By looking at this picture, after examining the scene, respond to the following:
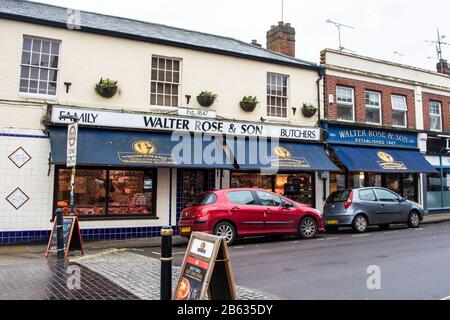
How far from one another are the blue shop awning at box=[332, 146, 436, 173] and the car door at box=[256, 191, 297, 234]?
5.51m

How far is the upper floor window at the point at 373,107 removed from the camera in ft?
63.0

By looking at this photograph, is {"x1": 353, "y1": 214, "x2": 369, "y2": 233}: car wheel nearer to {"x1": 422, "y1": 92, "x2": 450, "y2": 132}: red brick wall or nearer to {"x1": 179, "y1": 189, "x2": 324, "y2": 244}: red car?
{"x1": 179, "y1": 189, "x2": 324, "y2": 244}: red car

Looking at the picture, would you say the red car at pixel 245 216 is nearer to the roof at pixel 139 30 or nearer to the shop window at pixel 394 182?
the roof at pixel 139 30

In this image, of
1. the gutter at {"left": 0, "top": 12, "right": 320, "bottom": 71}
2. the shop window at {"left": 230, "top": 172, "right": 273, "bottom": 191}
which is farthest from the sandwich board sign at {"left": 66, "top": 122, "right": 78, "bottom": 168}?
the shop window at {"left": 230, "top": 172, "right": 273, "bottom": 191}

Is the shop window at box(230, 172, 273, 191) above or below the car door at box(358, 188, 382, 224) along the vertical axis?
above

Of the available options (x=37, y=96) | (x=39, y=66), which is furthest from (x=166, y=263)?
(x=39, y=66)

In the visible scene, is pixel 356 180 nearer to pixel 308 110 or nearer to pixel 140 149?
pixel 308 110

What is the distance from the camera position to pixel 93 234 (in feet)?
41.6

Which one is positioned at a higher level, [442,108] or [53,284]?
[442,108]

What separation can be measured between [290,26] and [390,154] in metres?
7.96

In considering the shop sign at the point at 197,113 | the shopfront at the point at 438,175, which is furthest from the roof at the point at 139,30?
the shopfront at the point at 438,175

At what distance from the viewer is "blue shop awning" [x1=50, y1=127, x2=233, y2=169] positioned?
12.1m

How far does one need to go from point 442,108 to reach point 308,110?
9.51m

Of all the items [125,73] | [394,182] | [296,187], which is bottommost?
[296,187]
